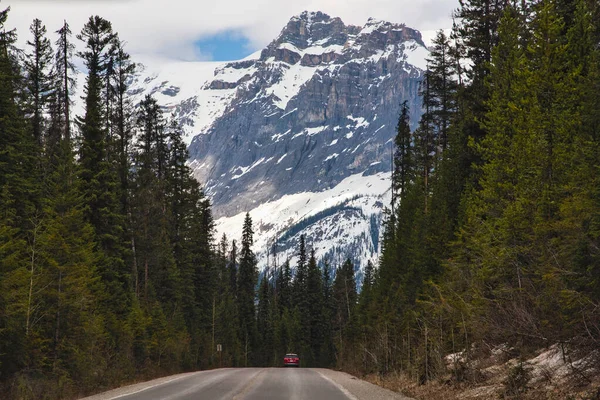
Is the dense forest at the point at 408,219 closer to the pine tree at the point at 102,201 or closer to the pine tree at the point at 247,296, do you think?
the pine tree at the point at 102,201

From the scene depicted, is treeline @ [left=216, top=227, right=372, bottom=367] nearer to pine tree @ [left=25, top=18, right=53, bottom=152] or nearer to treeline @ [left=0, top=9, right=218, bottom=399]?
treeline @ [left=0, top=9, right=218, bottom=399]

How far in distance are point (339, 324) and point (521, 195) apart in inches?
3048

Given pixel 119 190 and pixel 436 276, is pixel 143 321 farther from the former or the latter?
pixel 436 276

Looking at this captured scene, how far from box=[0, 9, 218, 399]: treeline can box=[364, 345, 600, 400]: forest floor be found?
11.2 meters

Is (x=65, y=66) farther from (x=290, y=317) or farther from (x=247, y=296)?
(x=290, y=317)

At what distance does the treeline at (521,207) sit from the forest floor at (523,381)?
0.28 metres

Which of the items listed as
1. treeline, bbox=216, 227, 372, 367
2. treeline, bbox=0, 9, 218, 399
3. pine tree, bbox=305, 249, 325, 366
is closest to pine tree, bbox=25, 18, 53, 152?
treeline, bbox=0, 9, 218, 399

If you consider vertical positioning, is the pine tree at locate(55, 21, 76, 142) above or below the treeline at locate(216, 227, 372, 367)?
above

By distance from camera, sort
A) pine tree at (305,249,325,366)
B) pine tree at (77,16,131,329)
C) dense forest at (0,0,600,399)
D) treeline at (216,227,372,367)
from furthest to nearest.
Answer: pine tree at (305,249,325,366)
treeline at (216,227,372,367)
pine tree at (77,16,131,329)
dense forest at (0,0,600,399)

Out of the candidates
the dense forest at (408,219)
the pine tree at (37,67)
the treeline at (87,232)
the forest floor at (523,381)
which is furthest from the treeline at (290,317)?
the forest floor at (523,381)

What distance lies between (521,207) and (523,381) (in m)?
6.94

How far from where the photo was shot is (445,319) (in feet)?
71.1

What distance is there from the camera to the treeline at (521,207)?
13.6 m

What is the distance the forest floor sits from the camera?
12188mm
